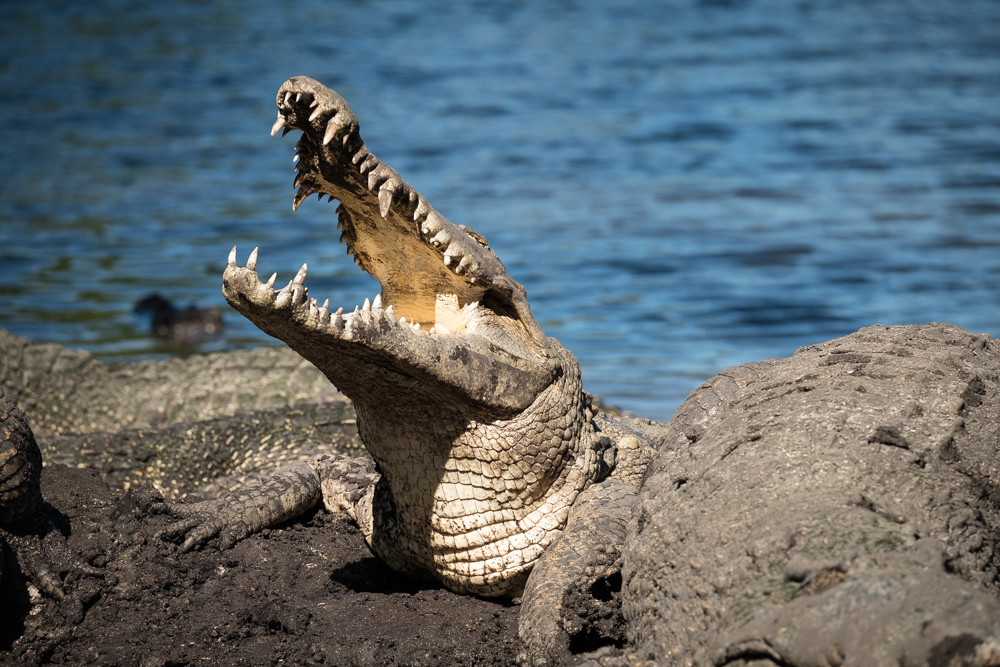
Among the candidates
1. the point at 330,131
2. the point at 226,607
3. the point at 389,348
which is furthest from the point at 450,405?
the point at 226,607

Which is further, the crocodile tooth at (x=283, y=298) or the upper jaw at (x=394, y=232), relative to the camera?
the upper jaw at (x=394, y=232)

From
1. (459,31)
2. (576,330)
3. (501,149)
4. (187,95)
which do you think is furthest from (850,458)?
(459,31)

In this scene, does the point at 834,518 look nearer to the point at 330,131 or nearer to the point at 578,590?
the point at 578,590

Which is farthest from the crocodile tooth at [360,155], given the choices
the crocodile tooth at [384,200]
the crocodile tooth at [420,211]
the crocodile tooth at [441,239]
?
the crocodile tooth at [441,239]

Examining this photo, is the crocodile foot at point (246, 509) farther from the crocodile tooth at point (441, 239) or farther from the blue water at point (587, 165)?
the blue water at point (587, 165)

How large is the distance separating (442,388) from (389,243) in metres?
0.62

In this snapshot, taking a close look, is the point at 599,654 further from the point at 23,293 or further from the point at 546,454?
the point at 23,293

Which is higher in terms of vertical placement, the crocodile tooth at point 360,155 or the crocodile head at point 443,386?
the crocodile tooth at point 360,155

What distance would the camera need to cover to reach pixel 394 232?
131 inches

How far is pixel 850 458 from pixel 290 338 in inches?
64.8

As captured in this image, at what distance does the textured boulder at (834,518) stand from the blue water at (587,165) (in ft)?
14.2

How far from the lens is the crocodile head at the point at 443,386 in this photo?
9.79 ft

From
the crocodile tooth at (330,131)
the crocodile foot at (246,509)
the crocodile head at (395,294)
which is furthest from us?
the crocodile foot at (246,509)

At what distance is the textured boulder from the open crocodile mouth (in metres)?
0.88
